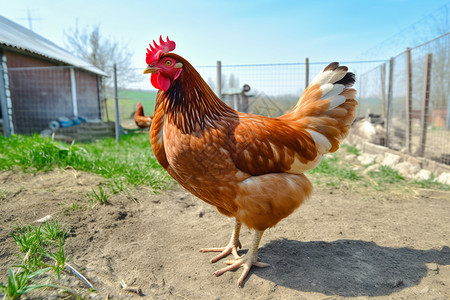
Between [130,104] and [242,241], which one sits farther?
[130,104]

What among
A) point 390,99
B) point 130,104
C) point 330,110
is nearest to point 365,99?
point 390,99

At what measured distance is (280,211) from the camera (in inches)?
79.1

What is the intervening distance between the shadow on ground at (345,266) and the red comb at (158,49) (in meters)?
1.90

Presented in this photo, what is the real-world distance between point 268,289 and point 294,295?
0.62 ft

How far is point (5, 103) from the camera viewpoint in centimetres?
762

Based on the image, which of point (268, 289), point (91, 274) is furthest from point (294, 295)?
point (91, 274)

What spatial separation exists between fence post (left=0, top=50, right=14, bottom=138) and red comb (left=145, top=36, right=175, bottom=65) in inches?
319

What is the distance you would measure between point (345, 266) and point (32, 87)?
11476 mm

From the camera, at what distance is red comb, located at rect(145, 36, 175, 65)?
1963 mm

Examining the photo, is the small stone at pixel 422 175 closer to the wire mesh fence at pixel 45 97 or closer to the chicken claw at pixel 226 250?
the chicken claw at pixel 226 250

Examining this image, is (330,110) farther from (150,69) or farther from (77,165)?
(77,165)

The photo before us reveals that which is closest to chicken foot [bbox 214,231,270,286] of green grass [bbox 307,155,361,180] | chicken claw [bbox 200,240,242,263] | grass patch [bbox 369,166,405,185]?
chicken claw [bbox 200,240,242,263]

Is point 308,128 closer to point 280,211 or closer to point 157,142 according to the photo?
point 280,211

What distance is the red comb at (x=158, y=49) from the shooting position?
1963mm
